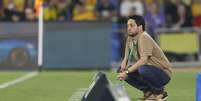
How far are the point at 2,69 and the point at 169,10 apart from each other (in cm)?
604

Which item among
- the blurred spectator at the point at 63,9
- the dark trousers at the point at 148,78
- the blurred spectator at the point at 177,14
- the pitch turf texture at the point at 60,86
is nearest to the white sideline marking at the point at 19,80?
the pitch turf texture at the point at 60,86

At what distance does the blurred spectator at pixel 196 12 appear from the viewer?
23.8m

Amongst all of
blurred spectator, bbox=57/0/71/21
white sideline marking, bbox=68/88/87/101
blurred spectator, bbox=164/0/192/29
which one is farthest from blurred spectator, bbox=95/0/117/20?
white sideline marking, bbox=68/88/87/101

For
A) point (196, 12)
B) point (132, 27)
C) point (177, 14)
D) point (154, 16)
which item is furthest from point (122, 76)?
point (196, 12)

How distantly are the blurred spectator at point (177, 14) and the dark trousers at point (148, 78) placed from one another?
12.0 metres

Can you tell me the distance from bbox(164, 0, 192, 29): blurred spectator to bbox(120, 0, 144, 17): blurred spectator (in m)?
0.95

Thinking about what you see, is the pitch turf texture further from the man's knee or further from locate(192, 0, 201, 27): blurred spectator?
locate(192, 0, 201, 27): blurred spectator

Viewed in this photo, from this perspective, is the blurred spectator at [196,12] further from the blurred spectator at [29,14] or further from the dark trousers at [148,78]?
the dark trousers at [148,78]

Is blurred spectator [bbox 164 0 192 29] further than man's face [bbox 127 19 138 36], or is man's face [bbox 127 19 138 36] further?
blurred spectator [bbox 164 0 192 29]

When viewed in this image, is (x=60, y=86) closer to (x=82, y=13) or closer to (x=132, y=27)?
(x=132, y=27)

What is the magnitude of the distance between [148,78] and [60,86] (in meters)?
4.37

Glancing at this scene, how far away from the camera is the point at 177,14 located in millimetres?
23734

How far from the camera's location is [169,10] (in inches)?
938

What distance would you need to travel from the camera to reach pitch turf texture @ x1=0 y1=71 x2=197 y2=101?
1290 cm
